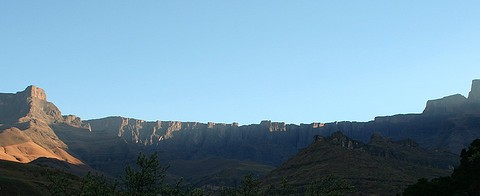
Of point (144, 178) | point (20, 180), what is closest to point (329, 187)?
point (144, 178)

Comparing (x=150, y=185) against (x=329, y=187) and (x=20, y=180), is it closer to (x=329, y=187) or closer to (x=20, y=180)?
(x=329, y=187)

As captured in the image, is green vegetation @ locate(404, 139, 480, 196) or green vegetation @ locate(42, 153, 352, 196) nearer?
green vegetation @ locate(42, 153, 352, 196)

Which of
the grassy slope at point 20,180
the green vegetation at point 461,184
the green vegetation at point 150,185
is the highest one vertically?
the green vegetation at point 150,185

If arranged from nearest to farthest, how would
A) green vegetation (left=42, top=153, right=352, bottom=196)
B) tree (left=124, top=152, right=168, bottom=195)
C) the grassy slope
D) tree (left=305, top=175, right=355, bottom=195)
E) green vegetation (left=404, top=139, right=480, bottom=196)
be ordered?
1. tree (left=124, top=152, right=168, bottom=195)
2. green vegetation (left=42, top=153, right=352, bottom=196)
3. tree (left=305, top=175, right=355, bottom=195)
4. green vegetation (left=404, top=139, right=480, bottom=196)
5. the grassy slope

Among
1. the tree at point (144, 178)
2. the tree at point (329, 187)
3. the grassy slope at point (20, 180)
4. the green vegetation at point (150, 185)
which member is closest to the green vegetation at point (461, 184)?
the tree at point (329, 187)

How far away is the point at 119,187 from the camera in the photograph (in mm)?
37531

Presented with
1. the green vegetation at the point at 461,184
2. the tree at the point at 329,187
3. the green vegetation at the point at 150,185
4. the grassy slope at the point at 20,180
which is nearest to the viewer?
the green vegetation at the point at 150,185

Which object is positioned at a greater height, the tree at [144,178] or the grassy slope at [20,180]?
the tree at [144,178]

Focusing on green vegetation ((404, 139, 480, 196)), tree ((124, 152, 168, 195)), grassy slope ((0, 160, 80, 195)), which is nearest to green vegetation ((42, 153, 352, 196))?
tree ((124, 152, 168, 195))

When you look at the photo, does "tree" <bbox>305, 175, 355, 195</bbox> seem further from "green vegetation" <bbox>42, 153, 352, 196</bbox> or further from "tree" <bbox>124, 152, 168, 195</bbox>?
"tree" <bbox>124, 152, 168, 195</bbox>

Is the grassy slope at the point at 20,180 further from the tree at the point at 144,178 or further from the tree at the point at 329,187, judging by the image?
the tree at the point at 329,187

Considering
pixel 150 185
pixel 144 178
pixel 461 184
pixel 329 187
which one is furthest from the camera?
pixel 461 184

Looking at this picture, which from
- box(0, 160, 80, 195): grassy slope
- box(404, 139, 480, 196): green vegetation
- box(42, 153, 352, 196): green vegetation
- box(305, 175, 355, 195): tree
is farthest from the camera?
box(0, 160, 80, 195): grassy slope

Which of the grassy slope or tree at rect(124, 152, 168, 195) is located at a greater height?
tree at rect(124, 152, 168, 195)
